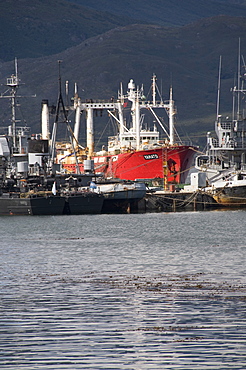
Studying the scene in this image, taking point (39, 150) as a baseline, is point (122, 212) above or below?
below

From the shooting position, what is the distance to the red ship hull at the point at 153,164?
10212cm

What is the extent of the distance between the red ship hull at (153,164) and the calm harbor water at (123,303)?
51594mm

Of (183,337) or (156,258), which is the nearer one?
(183,337)

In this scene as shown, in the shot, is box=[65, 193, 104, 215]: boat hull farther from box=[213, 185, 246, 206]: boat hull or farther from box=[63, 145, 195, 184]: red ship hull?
box=[63, 145, 195, 184]: red ship hull

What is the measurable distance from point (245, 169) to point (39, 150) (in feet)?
72.9

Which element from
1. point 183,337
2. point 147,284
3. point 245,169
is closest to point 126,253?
point 147,284

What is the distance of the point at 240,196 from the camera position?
77125 mm

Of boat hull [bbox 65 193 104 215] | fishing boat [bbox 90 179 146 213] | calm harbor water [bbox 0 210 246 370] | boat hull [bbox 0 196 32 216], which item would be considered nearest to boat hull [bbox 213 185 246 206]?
fishing boat [bbox 90 179 146 213]

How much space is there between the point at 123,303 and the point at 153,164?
78.6 metres

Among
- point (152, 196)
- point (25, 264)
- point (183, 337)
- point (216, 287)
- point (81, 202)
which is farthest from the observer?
point (152, 196)

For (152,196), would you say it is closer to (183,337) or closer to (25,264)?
(25,264)

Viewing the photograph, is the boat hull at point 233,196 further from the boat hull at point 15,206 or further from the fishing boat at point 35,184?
the boat hull at point 15,206

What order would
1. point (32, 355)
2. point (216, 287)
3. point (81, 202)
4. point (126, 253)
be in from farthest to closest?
point (81, 202) < point (126, 253) < point (216, 287) < point (32, 355)

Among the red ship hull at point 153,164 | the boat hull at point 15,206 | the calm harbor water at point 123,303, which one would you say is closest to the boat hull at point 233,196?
the boat hull at point 15,206
